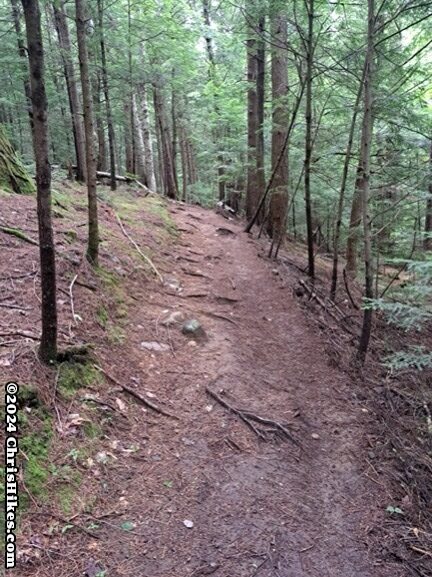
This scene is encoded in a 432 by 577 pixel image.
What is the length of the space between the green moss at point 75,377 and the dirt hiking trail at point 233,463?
0.39 m

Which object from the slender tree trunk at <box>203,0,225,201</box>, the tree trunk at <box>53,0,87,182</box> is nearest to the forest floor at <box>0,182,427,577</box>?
the tree trunk at <box>53,0,87,182</box>

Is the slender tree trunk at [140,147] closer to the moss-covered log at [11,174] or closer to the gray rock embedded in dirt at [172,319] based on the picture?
the moss-covered log at [11,174]

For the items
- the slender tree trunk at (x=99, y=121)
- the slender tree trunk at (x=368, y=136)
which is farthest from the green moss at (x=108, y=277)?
the slender tree trunk at (x=99, y=121)

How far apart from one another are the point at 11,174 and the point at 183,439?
6351mm

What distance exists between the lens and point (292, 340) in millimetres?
7133

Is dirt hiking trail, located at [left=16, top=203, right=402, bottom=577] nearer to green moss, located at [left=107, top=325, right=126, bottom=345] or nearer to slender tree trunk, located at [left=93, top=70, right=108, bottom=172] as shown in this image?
green moss, located at [left=107, top=325, right=126, bottom=345]

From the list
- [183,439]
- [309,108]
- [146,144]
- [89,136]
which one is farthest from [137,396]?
[146,144]

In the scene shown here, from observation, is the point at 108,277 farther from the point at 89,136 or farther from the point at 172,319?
the point at 89,136

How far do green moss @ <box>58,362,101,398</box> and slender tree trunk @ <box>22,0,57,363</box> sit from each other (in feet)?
0.63

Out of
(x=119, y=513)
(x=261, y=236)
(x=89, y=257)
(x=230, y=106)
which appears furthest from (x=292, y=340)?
(x=230, y=106)

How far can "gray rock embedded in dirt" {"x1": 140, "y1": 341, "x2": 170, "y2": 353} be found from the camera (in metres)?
5.85

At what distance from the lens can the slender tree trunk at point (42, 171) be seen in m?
3.54

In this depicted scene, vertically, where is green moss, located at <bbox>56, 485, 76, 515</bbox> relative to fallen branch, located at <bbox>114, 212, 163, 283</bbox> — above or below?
below

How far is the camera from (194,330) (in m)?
6.46
